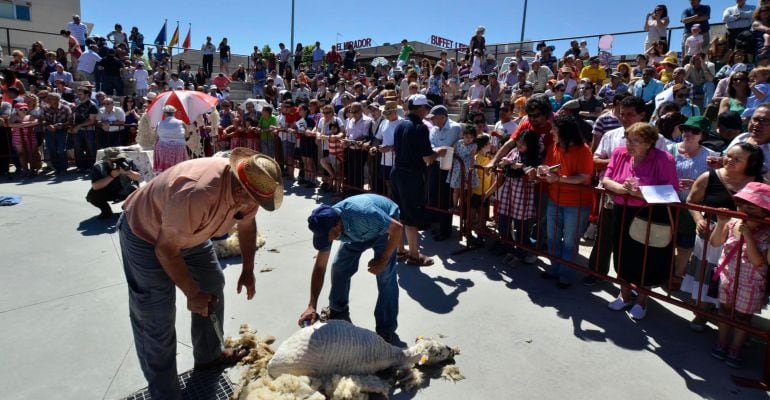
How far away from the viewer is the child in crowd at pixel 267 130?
1042 cm

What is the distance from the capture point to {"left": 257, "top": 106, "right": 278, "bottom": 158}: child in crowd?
10422 millimetres

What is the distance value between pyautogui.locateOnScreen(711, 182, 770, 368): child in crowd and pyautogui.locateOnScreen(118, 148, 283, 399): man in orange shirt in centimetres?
322

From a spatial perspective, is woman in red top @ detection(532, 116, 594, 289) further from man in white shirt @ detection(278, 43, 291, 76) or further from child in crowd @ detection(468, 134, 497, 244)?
man in white shirt @ detection(278, 43, 291, 76)

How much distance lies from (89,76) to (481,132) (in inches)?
638

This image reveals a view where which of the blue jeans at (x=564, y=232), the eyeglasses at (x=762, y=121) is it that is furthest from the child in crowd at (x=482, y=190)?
the eyeglasses at (x=762, y=121)

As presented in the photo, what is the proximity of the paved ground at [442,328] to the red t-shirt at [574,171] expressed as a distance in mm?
906

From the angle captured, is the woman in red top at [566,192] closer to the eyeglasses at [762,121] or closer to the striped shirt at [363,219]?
the eyeglasses at [762,121]

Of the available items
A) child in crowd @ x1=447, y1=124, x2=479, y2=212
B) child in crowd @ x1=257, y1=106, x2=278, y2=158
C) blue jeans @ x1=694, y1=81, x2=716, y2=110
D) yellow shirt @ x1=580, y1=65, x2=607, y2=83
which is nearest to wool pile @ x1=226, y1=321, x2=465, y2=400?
child in crowd @ x1=447, y1=124, x2=479, y2=212

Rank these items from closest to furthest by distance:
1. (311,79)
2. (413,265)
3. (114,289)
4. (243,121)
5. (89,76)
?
(114,289) → (413,265) → (243,121) → (89,76) → (311,79)

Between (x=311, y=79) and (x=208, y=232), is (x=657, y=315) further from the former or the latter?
(x=311, y=79)

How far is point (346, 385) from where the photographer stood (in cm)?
276

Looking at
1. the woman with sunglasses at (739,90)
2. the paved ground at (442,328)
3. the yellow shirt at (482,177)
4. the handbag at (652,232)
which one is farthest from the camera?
the woman with sunglasses at (739,90)

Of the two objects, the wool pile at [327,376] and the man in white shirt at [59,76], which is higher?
the man in white shirt at [59,76]

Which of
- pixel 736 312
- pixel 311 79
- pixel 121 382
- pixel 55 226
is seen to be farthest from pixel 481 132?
pixel 311 79
